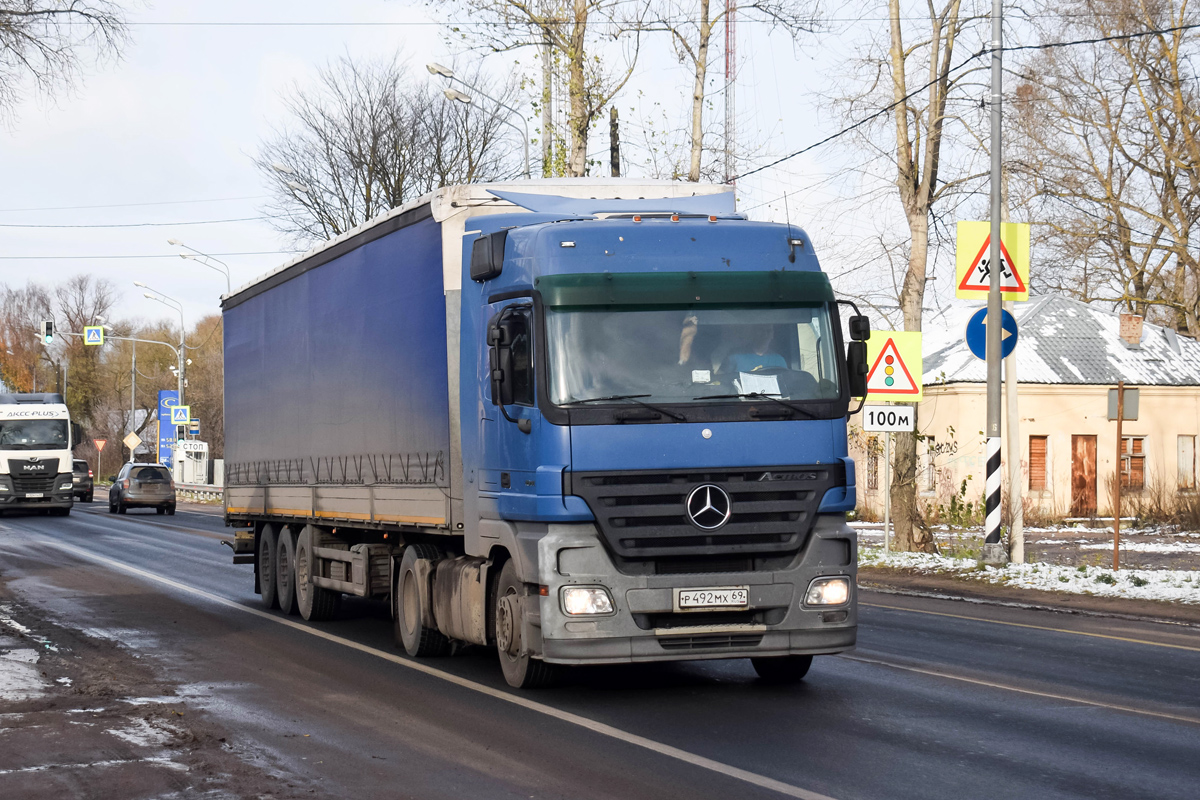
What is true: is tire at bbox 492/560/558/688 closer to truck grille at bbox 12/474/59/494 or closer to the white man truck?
the white man truck

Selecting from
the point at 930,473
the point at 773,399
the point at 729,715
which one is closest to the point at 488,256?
the point at 773,399

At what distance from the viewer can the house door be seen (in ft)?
132

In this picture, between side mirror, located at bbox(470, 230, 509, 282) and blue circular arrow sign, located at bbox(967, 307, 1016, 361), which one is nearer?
side mirror, located at bbox(470, 230, 509, 282)

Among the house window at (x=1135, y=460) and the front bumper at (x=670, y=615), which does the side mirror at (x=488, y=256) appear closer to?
the front bumper at (x=670, y=615)

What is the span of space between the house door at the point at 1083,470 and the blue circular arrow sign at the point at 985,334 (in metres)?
21.9

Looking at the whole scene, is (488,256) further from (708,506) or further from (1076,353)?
(1076,353)

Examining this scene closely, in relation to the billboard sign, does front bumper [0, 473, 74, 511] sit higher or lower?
lower

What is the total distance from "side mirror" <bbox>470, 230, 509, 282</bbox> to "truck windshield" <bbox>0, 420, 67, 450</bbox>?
3805 centimetres

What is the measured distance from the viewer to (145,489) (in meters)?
47.5

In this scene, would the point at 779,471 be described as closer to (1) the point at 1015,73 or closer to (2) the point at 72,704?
(2) the point at 72,704

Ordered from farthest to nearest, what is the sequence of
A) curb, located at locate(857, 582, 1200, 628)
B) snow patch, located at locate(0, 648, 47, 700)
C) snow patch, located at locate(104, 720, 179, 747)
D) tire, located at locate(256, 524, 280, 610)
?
tire, located at locate(256, 524, 280, 610) → curb, located at locate(857, 582, 1200, 628) → snow patch, located at locate(0, 648, 47, 700) → snow patch, located at locate(104, 720, 179, 747)

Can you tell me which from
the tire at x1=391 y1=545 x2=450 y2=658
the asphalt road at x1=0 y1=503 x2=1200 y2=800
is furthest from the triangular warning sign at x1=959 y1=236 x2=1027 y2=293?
the tire at x1=391 y1=545 x2=450 y2=658

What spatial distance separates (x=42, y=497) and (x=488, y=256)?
3930 centimetres

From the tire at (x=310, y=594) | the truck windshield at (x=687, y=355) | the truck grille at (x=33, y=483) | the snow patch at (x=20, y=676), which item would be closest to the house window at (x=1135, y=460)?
the tire at (x=310, y=594)
